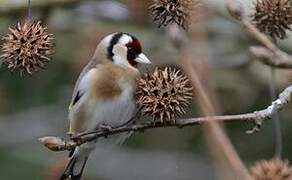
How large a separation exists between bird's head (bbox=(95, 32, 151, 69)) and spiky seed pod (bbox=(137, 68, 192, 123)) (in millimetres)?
596

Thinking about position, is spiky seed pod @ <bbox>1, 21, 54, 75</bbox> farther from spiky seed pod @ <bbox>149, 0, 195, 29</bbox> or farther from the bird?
the bird

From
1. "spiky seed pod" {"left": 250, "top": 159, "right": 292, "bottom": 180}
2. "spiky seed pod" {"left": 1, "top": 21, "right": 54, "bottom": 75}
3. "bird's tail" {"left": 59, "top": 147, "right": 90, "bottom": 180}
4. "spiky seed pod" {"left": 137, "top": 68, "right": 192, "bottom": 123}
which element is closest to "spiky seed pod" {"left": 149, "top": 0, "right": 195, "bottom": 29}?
"spiky seed pod" {"left": 137, "top": 68, "right": 192, "bottom": 123}

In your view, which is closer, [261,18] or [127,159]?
[261,18]

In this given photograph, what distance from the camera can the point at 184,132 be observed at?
4395 millimetres

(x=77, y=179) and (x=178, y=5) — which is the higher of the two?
(x=178, y=5)

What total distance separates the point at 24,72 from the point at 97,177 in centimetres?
264

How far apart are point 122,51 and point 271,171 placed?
3.80 feet

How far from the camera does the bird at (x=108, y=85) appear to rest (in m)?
2.45

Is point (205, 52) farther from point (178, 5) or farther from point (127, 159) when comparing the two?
point (127, 159)

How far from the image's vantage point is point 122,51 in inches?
99.7

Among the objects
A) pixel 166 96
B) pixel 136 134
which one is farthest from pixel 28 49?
pixel 136 134

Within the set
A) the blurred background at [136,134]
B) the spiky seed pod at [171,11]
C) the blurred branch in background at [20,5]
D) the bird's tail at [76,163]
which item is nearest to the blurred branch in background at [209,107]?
the spiky seed pod at [171,11]

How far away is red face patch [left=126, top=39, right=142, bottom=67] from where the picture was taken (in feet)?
8.13

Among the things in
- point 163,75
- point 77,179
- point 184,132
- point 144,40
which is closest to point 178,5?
point 163,75
